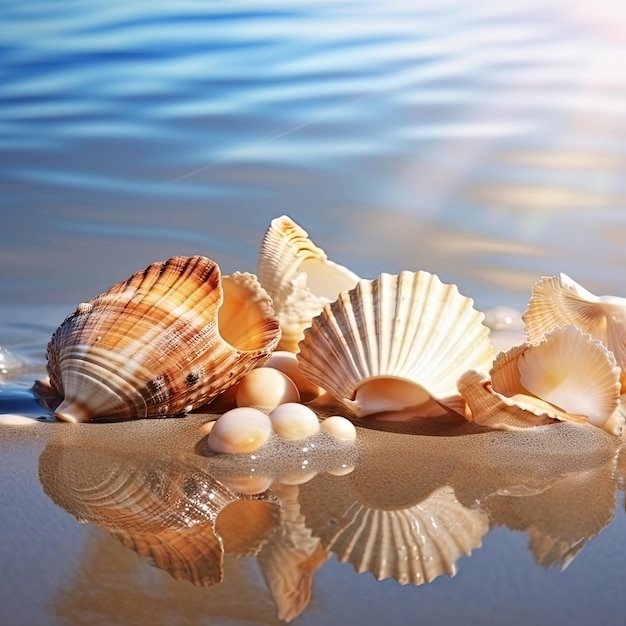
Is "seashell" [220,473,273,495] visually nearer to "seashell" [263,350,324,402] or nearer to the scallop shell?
the scallop shell

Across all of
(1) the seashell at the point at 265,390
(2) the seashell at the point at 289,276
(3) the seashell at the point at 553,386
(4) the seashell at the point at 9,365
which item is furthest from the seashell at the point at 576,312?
(4) the seashell at the point at 9,365

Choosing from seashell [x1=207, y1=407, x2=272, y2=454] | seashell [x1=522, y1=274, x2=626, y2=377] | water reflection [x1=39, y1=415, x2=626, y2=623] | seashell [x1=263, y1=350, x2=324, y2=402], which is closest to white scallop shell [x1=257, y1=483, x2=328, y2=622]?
water reflection [x1=39, y1=415, x2=626, y2=623]

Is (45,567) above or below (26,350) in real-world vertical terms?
above

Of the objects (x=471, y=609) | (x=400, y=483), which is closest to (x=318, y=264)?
(x=400, y=483)

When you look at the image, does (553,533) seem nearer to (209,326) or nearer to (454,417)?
(454,417)

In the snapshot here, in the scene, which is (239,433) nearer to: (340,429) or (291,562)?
(340,429)

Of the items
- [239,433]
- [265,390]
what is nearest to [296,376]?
[265,390]
